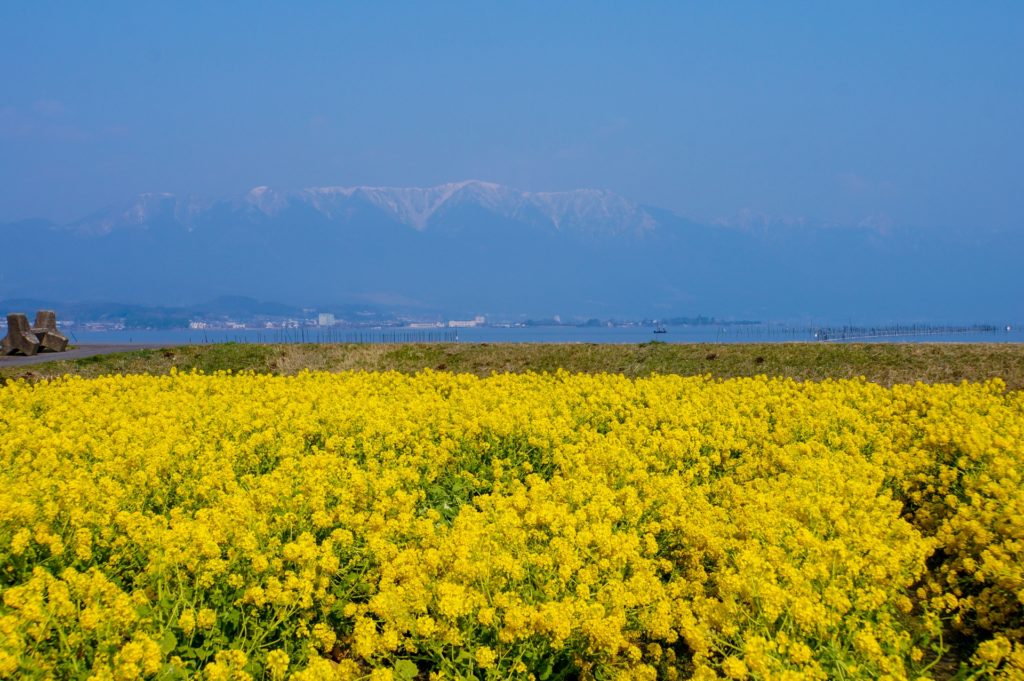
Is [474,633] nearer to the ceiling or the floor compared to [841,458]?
nearer to the floor

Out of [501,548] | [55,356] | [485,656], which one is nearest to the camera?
[485,656]

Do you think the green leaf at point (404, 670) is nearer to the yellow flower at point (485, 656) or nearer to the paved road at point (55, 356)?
the yellow flower at point (485, 656)

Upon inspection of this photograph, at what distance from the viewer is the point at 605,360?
26.4 meters

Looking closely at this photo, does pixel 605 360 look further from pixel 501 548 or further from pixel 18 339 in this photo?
pixel 18 339

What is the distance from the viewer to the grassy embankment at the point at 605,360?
23.1 m

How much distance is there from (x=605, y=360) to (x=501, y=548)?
20.9 metres

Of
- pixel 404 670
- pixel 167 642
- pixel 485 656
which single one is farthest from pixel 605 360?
pixel 167 642

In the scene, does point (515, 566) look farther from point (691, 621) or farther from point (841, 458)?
point (841, 458)

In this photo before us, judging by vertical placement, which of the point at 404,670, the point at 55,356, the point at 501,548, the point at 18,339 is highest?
the point at 18,339

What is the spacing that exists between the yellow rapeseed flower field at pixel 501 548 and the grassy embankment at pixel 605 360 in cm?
1342

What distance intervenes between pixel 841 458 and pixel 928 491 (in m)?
1.09

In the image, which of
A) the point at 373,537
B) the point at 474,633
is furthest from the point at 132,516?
the point at 474,633

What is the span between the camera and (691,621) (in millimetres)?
5203

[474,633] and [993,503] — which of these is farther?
[993,503]
